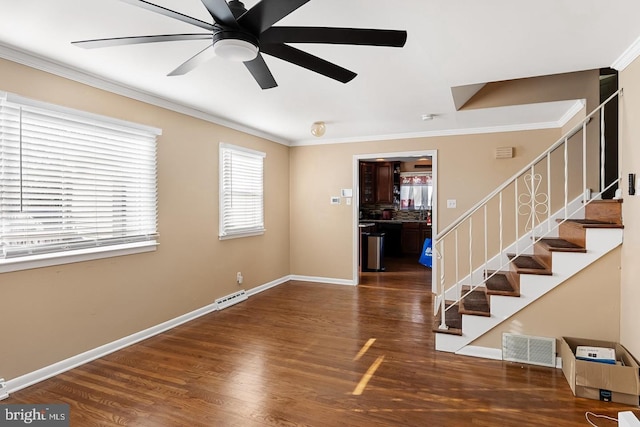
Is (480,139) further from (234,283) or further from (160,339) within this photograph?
(160,339)

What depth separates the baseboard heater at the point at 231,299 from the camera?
13.9 feet

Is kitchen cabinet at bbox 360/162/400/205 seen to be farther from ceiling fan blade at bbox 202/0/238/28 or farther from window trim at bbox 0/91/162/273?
ceiling fan blade at bbox 202/0/238/28

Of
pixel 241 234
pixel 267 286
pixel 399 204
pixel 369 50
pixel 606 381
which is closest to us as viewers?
pixel 606 381

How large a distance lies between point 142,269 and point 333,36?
2833 mm

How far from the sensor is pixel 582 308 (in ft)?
8.81

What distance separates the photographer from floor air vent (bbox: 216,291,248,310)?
14.0ft

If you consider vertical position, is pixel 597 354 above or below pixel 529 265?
below

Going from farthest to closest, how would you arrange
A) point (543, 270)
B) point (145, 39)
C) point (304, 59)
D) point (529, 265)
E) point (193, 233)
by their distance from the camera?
point (193, 233), point (529, 265), point (543, 270), point (304, 59), point (145, 39)

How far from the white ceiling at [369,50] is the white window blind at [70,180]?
1.40 feet

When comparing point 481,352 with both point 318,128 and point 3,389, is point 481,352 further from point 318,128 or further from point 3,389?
point 3,389

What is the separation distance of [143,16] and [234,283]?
3318 millimetres

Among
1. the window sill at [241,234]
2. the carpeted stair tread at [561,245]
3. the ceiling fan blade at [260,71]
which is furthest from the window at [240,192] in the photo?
the carpeted stair tread at [561,245]

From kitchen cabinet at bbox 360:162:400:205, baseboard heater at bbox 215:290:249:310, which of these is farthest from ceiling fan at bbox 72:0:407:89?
kitchen cabinet at bbox 360:162:400:205

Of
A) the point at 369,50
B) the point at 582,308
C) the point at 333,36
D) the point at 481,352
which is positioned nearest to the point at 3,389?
the point at 333,36
